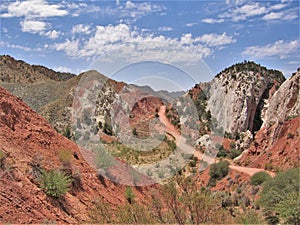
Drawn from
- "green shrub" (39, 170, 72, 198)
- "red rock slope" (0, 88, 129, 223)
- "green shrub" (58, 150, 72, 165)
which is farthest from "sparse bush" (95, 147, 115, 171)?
"green shrub" (39, 170, 72, 198)

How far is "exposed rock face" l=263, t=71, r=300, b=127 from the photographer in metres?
42.1

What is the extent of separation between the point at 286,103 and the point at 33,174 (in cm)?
3615

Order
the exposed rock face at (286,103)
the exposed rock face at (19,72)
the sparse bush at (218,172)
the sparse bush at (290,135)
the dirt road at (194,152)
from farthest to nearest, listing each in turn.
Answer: the exposed rock face at (19,72) → the exposed rock face at (286,103) → the sparse bush at (218,172) → the sparse bush at (290,135) → the dirt road at (194,152)

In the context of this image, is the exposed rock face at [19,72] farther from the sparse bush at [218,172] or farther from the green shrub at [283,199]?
the green shrub at [283,199]

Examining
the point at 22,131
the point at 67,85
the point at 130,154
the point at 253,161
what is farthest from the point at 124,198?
the point at 67,85

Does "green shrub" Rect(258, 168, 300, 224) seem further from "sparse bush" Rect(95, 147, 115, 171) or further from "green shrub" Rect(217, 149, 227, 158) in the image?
"green shrub" Rect(217, 149, 227, 158)

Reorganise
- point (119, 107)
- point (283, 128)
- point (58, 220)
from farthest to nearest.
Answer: point (119, 107), point (283, 128), point (58, 220)

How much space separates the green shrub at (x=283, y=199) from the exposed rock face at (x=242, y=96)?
31.3 metres

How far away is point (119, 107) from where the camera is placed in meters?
53.0

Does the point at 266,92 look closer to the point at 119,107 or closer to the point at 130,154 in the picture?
the point at 119,107

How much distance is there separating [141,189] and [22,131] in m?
6.95

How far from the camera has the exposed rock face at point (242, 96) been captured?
56312mm

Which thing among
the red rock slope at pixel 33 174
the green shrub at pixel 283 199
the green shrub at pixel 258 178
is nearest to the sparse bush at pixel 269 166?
the green shrub at pixel 258 178

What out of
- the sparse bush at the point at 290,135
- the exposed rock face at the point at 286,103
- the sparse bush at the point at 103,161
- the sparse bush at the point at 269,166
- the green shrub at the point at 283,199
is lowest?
the green shrub at the point at 283,199
